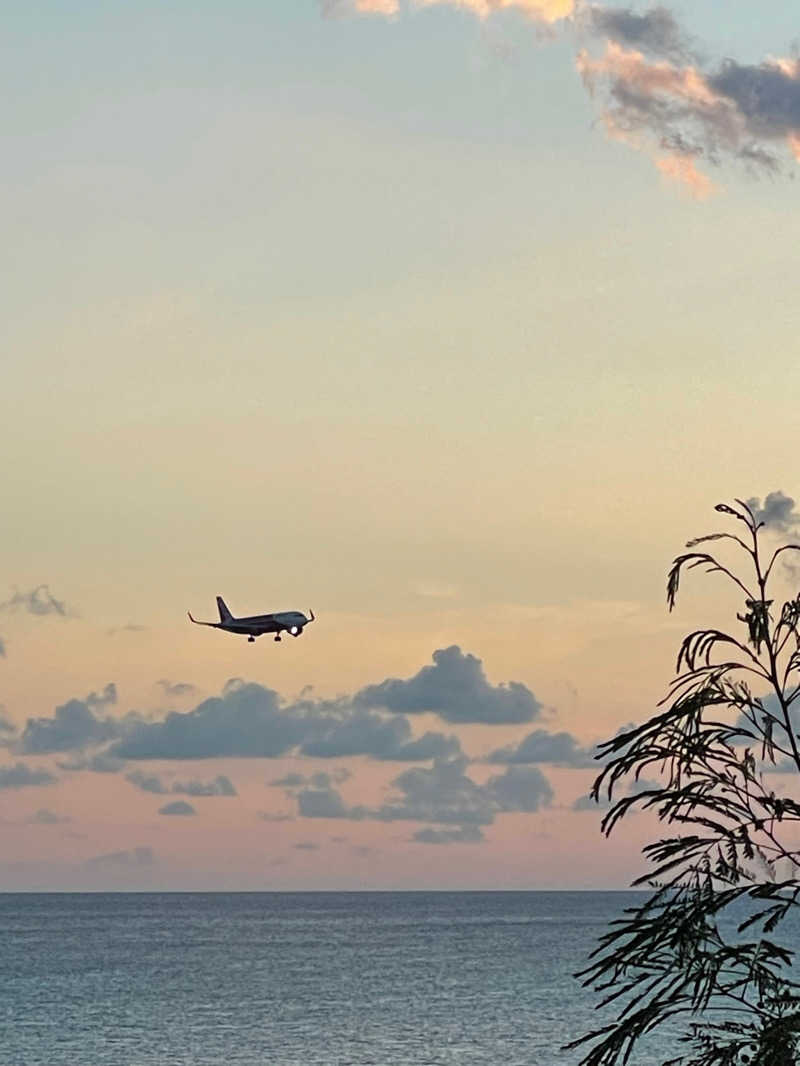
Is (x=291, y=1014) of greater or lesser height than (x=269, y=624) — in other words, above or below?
below

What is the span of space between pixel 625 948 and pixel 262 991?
147822mm

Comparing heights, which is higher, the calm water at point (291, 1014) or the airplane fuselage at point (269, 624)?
the airplane fuselage at point (269, 624)

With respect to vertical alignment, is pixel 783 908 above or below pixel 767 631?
below

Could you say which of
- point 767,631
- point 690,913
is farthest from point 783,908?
point 767,631

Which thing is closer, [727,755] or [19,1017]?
[727,755]

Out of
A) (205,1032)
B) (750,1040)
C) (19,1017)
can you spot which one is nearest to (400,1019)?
(205,1032)

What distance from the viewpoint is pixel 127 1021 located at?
435ft

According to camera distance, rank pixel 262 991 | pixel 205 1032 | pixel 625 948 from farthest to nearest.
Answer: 1. pixel 262 991
2. pixel 205 1032
3. pixel 625 948

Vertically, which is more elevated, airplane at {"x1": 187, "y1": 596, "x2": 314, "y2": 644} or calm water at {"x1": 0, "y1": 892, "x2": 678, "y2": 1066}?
airplane at {"x1": 187, "y1": 596, "x2": 314, "y2": 644}

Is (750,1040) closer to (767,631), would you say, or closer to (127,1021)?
(767,631)

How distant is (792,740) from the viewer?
15820 millimetres

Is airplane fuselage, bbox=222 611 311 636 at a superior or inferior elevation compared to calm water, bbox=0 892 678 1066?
superior

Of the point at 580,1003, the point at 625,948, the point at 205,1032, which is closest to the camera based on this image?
the point at 625,948

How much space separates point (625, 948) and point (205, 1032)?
115 metres
